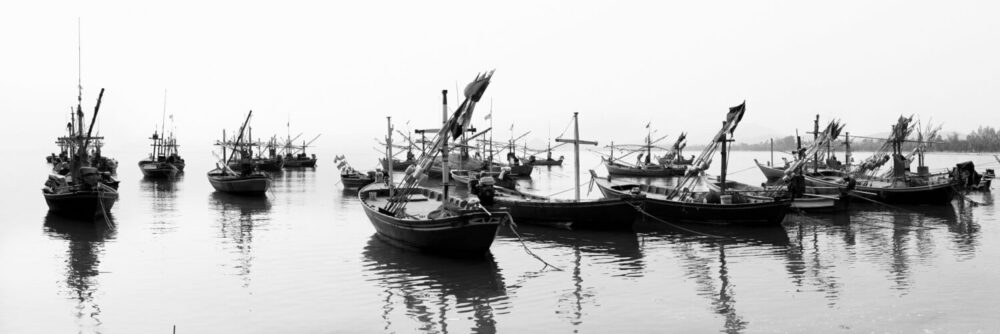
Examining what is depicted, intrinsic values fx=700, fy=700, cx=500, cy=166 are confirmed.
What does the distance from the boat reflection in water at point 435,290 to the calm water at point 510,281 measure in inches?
2.5

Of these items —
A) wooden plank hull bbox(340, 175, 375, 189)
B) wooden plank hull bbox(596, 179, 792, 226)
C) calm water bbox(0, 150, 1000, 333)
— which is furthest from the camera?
wooden plank hull bbox(340, 175, 375, 189)

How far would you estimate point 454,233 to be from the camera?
2355 centimetres

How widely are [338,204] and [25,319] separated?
3214 centimetres

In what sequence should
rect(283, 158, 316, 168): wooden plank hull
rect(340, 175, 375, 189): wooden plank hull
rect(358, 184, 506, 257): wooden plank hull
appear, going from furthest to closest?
rect(283, 158, 316, 168): wooden plank hull → rect(340, 175, 375, 189): wooden plank hull → rect(358, 184, 506, 257): wooden plank hull

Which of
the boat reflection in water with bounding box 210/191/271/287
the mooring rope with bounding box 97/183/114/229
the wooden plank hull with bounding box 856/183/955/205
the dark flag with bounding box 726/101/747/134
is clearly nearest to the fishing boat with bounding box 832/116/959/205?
the wooden plank hull with bounding box 856/183/955/205

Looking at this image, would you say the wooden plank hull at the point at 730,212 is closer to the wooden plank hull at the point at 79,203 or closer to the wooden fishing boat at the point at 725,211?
the wooden fishing boat at the point at 725,211

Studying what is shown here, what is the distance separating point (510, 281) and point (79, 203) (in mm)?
26902

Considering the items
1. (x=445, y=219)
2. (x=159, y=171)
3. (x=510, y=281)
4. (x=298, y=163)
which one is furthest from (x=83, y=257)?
(x=298, y=163)

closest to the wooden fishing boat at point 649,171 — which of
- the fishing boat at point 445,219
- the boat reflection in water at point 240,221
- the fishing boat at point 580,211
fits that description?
the boat reflection in water at point 240,221

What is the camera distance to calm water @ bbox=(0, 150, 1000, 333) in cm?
1664

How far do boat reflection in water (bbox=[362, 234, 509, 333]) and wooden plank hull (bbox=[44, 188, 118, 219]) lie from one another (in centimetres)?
1857

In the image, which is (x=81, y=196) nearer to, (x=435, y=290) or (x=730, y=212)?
(x=435, y=290)

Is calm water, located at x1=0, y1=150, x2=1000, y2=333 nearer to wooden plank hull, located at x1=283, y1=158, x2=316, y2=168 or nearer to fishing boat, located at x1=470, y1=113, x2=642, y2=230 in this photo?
fishing boat, located at x1=470, y1=113, x2=642, y2=230

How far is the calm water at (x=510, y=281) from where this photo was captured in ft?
54.6
